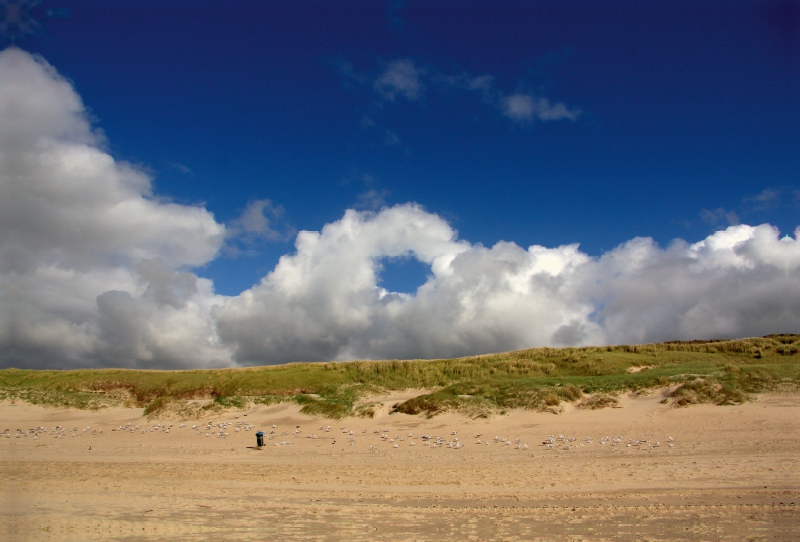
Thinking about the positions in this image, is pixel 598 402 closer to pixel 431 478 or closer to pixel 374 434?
pixel 374 434

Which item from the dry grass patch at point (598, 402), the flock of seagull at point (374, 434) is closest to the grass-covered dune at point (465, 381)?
the dry grass patch at point (598, 402)

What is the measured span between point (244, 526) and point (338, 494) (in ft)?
8.74

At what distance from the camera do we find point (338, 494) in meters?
11.5

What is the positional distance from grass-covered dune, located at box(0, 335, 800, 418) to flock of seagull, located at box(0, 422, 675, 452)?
6.55 ft

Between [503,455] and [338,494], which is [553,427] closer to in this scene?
[503,455]

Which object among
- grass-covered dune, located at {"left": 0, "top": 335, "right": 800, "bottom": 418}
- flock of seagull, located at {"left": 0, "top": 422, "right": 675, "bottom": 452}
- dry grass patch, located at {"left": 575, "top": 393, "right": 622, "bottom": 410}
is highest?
grass-covered dune, located at {"left": 0, "top": 335, "right": 800, "bottom": 418}

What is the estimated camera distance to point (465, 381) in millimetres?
31031

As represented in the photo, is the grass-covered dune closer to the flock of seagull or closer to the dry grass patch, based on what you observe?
the dry grass patch

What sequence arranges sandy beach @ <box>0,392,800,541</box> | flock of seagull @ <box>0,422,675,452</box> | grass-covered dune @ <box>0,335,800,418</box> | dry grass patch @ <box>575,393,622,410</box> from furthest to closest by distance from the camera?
grass-covered dune @ <box>0,335,800,418</box>, dry grass patch @ <box>575,393,622,410</box>, flock of seagull @ <box>0,422,675,452</box>, sandy beach @ <box>0,392,800,541</box>

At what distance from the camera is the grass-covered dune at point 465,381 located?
21.9 m

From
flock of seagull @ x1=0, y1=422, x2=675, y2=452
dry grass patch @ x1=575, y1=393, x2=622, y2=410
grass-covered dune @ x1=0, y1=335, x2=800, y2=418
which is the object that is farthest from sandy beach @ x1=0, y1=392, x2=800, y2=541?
grass-covered dune @ x1=0, y1=335, x2=800, y2=418

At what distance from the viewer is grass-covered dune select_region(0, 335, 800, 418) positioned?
21938 millimetres

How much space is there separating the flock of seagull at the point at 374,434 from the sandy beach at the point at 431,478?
0.36ft

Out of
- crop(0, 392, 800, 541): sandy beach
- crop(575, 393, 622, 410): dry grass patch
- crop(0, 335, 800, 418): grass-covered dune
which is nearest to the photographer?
crop(0, 392, 800, 541): sandy beach
